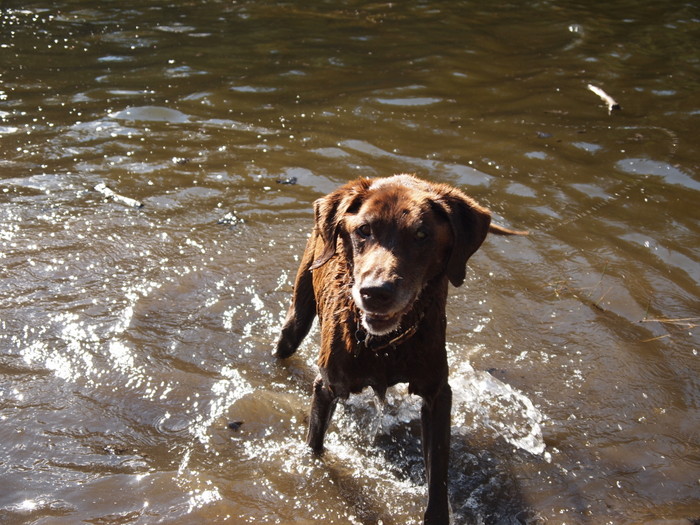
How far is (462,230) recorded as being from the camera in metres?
3.65

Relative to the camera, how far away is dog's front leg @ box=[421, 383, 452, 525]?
366 centimetres

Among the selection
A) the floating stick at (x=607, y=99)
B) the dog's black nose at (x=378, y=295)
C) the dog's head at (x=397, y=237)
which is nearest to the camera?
the dog's black nose at (x=378, y=295)

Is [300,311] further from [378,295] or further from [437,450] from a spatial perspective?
[378,295]

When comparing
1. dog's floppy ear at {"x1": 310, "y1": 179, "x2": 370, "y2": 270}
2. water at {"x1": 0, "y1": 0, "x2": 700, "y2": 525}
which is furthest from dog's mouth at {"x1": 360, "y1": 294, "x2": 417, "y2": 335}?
water at {"x1": 0, "y1": 0, "x2": 700, "y2": 525}

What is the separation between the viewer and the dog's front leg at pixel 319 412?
4020 millimetres

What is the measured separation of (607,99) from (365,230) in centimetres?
659

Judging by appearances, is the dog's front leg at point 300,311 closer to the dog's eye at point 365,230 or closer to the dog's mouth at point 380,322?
the dog's eye at point 365,230

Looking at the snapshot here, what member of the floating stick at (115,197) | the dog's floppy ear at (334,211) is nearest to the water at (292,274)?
the floating stick at (115,197)

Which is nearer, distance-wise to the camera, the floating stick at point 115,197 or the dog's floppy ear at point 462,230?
the dog's floppy ear at point 462,230

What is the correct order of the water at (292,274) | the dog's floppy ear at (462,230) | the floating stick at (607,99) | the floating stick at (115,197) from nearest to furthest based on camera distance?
Answer: the dog's floppy ear at (462,230)
the water at (292,274)
the floating stick at (115,197)
the floating stick at (607,99)

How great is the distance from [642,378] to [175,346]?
3180 mm

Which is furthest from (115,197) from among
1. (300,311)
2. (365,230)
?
(365,230)

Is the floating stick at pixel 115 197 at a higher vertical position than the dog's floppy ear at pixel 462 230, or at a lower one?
lower

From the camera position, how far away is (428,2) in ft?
46.8
